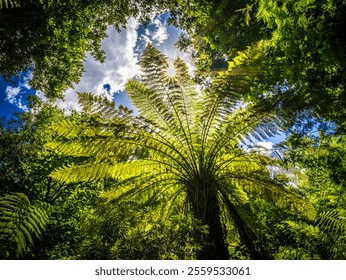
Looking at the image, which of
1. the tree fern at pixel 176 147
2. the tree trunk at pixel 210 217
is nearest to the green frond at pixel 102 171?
the tree fern at pixel 176 147

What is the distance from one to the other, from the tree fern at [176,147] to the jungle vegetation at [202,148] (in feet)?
0.07

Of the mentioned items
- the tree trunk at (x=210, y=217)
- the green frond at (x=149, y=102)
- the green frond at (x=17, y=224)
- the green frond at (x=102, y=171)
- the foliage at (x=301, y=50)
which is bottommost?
the green frond at (x=17, y=224)

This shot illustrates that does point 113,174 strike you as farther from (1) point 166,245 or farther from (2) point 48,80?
(2) point 48,80

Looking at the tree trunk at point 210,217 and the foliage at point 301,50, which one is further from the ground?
the foliage at point 301,50

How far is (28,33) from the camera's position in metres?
6.96

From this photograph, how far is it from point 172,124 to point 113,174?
139cm

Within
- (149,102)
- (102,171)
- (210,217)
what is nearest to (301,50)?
(210,217)

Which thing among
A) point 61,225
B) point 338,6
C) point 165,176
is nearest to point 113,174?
point 165,176

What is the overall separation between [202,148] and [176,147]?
57 centimetres

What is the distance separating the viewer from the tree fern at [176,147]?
13.2 feet

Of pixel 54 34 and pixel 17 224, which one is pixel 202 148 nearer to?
pixel 17 224

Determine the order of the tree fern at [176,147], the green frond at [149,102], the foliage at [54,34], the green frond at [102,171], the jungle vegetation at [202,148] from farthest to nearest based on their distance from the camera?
the foliage at [54,34] → the green frond at [149,102] → the green frond at [102,171] → the tree fern at [176,147] → the jungle vegetation at [202,148]

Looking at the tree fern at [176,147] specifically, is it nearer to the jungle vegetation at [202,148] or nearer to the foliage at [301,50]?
the jungle vegetation at [202,148]

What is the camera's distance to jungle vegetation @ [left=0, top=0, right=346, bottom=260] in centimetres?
220
